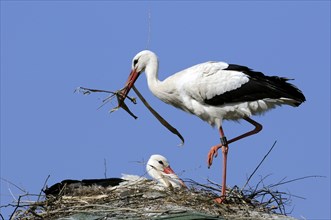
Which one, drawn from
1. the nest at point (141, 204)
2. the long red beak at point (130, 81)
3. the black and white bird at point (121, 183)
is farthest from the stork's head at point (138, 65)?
the nest at point (141, 204)

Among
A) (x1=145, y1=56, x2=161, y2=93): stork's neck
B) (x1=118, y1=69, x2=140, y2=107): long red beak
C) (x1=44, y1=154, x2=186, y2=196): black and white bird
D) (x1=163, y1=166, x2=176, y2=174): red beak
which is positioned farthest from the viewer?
(x1=118, y1=69, x2=140, y2=107): long red beak

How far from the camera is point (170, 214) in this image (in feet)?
32.2

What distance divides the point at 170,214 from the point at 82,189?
1.58m

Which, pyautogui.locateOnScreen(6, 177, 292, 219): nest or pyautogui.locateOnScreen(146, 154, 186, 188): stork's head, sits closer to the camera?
pyautogui.locateOnScreen(6, 177, 292, 219): nest

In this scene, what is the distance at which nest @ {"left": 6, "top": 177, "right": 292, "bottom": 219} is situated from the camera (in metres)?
10.0

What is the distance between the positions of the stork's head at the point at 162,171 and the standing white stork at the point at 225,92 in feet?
1.77

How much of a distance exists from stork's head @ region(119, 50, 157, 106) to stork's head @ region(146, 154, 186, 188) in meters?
1.02

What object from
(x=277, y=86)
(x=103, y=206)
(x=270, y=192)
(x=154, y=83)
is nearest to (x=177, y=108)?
(x=154, y=83)

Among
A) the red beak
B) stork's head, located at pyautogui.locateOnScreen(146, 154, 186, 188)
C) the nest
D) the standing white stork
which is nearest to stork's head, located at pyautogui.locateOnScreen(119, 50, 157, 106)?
the standing white stork

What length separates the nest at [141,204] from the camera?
1001 centimetres

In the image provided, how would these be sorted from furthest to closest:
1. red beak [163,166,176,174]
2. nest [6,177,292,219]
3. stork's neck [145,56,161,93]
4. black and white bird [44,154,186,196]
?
stork's neck [145,56,161,93] < red beak [163,166,176,174] < black and white bird [44,154,186,196] < nest [6,177,292,219]

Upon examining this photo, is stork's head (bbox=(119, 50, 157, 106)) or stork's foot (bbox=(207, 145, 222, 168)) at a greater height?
stork's head (bbox=(119, 50, 157, 106))

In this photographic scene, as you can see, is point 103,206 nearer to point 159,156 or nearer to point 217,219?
point 217,219

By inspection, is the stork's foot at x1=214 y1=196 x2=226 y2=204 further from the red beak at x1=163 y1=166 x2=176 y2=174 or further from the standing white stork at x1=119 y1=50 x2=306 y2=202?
the red beak at x1=163 y1=166 x2=176 y2=174
